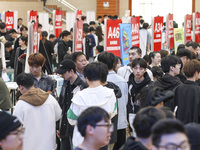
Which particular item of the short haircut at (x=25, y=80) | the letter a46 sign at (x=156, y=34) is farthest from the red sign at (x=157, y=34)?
the short haircut at (x=25, y=80)

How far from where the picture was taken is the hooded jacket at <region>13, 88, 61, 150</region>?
13.0ft

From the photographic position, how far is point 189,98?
4254mm

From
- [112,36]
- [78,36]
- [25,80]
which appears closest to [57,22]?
[78,36]

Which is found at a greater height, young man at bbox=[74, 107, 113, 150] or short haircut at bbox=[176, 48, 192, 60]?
short haircut at bbox=[176, 48, 192, 60]

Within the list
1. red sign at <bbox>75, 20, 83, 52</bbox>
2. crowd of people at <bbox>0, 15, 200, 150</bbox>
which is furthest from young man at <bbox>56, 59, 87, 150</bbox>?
red sign at <bbox>75, 20, 83, 52</bbox>

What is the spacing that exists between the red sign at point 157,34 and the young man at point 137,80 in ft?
13.3

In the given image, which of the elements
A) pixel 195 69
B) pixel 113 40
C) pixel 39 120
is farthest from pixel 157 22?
pixel 39 120

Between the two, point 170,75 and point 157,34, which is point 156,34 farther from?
point 170,75

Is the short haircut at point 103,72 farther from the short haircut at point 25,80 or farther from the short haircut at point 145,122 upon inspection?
the short haircut at point 145,122

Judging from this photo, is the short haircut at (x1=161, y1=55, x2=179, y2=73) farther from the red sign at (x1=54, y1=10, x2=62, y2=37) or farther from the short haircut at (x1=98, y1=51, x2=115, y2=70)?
the red sign at (x1=54, y1=10, x2=62, y2=37)

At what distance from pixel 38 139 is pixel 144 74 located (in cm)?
163

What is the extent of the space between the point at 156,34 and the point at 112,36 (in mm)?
2059

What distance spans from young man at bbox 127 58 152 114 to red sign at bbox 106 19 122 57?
221cm

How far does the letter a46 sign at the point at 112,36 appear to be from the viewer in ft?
23.8
